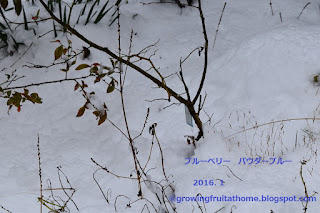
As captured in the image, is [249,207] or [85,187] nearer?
[249,207]

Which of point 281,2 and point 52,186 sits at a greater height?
point 281,2

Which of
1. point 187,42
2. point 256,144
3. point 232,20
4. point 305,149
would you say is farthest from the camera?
point 232,20

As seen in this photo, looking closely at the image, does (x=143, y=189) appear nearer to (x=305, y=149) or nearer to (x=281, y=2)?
(x=305, y=149)

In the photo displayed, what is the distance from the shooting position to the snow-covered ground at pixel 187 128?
1.77 meters

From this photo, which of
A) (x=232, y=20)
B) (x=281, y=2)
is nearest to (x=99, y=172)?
(x=232, y=20)

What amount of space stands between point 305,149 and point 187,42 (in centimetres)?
143

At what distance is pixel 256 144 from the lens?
6.41ft

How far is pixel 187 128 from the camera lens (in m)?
2.20

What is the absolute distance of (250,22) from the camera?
3111mm

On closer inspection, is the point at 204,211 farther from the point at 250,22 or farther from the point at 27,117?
the point at 250,22

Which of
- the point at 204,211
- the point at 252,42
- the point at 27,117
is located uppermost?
the point at 252,42

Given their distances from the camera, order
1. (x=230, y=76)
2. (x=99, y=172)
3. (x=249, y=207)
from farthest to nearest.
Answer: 1. (x=230, y=76)
2. (x=99, y=172)
3. (x=249, y=207)

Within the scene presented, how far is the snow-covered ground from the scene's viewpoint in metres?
1.77

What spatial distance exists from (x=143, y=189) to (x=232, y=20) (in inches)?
72.8
